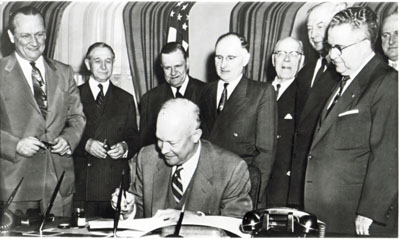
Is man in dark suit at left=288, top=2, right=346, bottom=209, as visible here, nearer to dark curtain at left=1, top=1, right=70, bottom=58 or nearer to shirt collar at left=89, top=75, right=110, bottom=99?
shirt collar at left=89, top=75, right=110, bottom=99

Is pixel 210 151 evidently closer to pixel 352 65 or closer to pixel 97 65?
pixel 352 65

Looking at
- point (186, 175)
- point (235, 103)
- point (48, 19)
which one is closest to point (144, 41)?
point (48, 19)

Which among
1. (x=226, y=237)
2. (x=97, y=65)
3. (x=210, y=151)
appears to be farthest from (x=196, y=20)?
(x=226, y=237)

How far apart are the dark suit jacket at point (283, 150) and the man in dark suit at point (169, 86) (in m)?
0.64

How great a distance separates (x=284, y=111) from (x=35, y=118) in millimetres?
1752

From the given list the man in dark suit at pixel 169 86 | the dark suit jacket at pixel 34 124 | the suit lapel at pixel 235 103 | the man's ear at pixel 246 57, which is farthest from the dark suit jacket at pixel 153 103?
the dark suit jacket at pixel 34 124

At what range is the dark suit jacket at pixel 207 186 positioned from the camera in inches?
119

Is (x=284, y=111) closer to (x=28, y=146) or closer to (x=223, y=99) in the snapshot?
(x=223, y=99)

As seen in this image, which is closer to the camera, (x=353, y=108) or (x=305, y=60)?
(x=353, y=108)

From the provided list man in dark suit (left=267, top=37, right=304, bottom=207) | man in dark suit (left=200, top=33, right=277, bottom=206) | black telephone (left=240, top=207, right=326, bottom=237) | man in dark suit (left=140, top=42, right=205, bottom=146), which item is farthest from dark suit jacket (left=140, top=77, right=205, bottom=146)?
black telephone (left=240, top=207, right=326, bottom=237)

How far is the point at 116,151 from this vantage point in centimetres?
381

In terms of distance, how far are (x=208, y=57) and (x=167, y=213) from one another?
1416 millimetres

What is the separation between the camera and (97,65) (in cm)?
386

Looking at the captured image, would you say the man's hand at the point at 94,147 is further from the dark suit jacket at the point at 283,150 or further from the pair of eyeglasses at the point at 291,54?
the pair of eyeglasses at the point at 291,54
